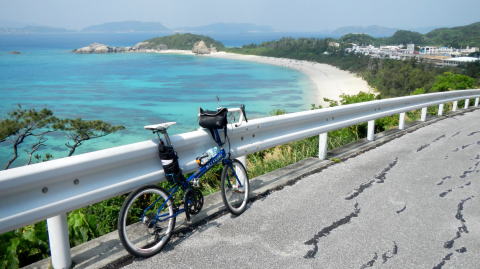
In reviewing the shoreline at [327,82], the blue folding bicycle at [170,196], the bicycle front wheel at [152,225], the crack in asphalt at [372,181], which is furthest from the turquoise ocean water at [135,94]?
the bicycle front wheel at [152,225]

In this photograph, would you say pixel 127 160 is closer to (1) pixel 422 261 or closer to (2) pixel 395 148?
(1) pixel 422 261

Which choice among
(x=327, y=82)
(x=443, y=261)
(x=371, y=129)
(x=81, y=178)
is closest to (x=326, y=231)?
(x=443, y=261)

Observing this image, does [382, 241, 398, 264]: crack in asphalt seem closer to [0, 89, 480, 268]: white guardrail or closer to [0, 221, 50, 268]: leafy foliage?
[0, 89, 480, 268]: white guardrail

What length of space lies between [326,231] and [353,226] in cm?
32

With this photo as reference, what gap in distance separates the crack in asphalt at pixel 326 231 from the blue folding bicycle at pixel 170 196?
2.95 feet

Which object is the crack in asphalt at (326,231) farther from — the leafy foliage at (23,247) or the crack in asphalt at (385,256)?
the leafy foliage at (23,247)

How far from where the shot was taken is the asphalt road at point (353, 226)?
11.4 ft

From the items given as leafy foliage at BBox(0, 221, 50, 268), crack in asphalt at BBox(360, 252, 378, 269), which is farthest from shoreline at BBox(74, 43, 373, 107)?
leafy foliage at BBox(0, 221, 50, 268)

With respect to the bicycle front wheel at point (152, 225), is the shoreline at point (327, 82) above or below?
below

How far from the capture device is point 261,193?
5.09 metres

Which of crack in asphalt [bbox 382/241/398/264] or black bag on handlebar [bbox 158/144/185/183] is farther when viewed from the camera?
black bag on handlebar [bbox 158/144/185/183]

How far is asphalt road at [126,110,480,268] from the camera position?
3.46 metres

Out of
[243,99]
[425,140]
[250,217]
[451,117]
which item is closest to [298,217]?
[250,217]

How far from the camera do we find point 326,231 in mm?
4023
